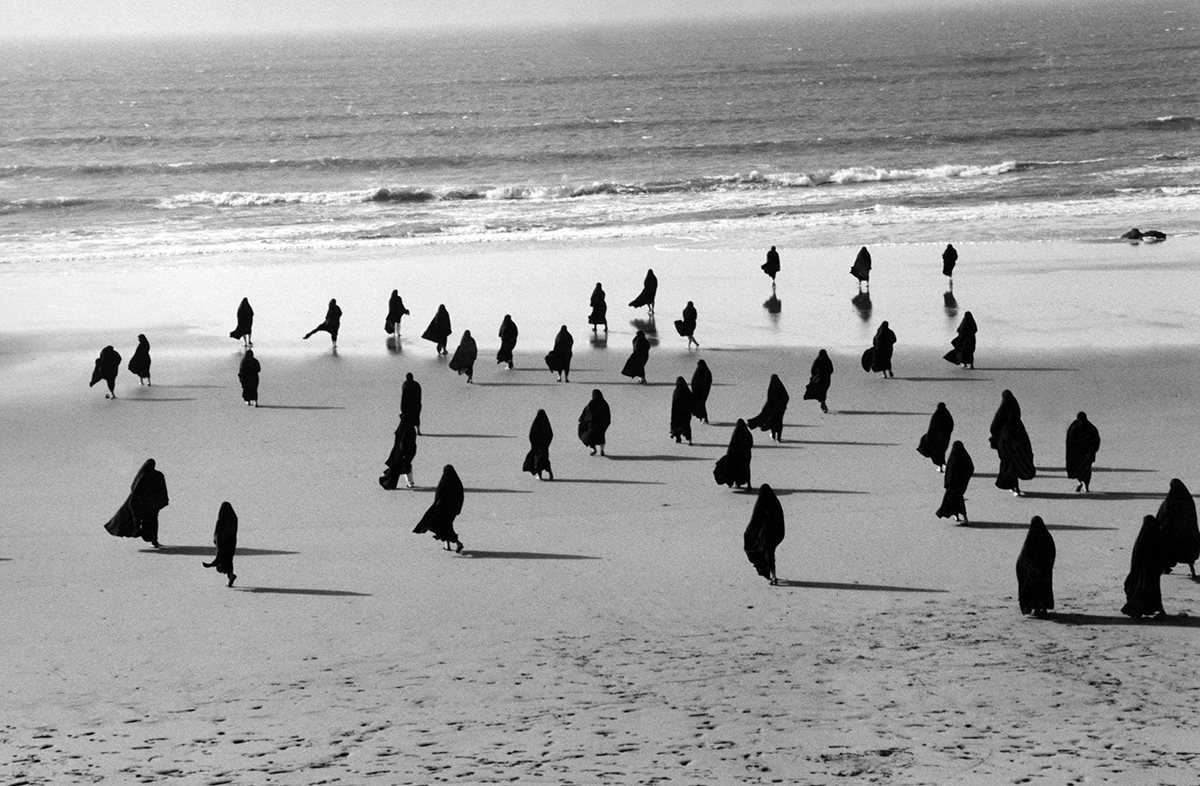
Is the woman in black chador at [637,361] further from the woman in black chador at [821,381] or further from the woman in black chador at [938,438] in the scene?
the woman in black chador at [938,438]

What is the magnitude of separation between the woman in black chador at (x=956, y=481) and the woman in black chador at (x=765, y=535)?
235 cm

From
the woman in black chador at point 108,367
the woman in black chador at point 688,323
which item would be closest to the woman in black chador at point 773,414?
the woman in black chador at point 688,323

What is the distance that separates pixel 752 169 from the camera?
55.7 meters

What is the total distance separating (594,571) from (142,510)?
4.71m

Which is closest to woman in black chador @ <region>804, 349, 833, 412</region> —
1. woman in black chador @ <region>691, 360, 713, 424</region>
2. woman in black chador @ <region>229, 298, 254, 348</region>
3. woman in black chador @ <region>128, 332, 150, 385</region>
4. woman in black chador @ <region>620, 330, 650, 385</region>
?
woman in black chador @ <region>691, 360, 713, 424</region>

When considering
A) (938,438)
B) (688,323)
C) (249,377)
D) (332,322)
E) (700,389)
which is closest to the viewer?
(938,438)

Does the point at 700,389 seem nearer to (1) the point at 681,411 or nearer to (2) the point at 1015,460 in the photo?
(1) the point at 681,411

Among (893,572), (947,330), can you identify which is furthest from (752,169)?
(893,572)

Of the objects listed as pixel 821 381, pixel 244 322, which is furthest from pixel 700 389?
pixel 244 322

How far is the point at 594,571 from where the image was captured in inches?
574

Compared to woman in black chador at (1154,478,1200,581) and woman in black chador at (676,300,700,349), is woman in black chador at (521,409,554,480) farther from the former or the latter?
woman in black chador at (676,300,700,349)

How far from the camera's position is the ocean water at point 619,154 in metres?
40.9

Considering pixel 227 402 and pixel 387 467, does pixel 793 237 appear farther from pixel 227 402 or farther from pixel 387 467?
pixel 387 467

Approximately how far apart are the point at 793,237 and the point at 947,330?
12.5m
